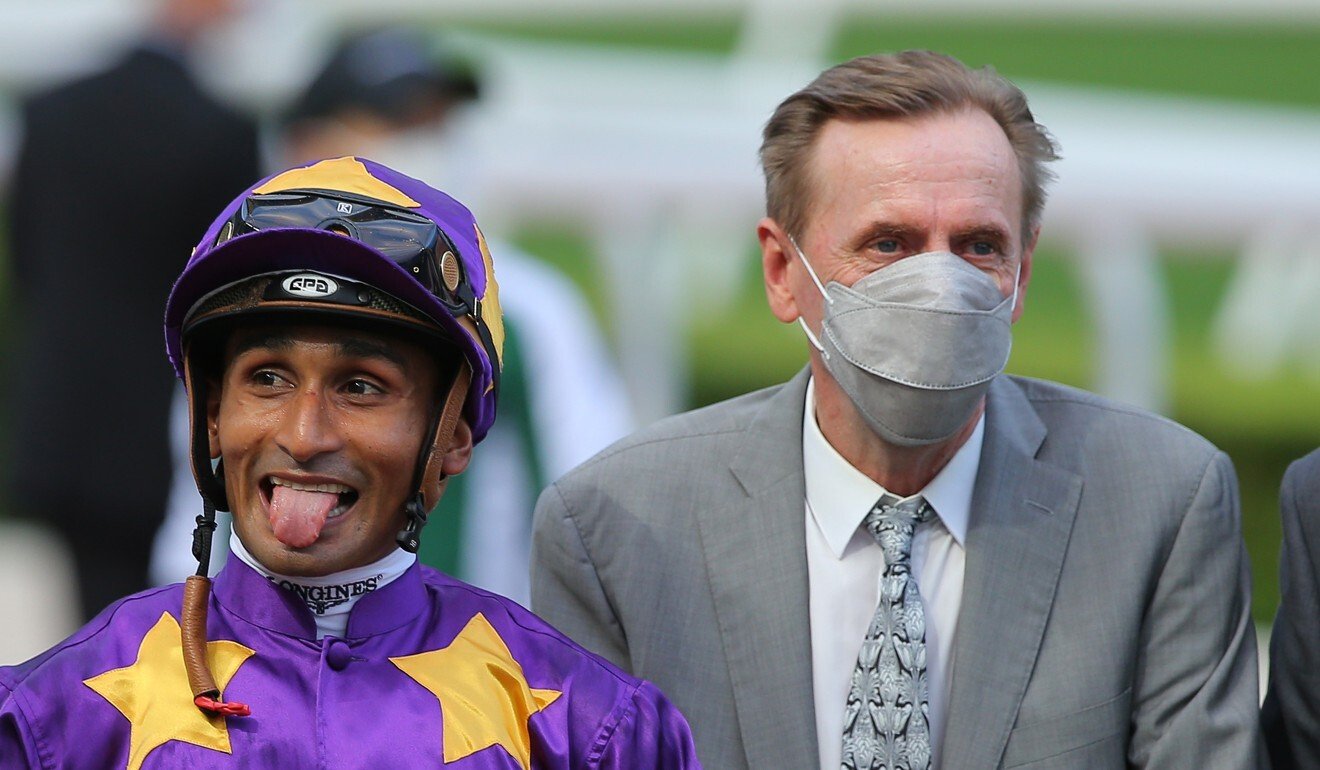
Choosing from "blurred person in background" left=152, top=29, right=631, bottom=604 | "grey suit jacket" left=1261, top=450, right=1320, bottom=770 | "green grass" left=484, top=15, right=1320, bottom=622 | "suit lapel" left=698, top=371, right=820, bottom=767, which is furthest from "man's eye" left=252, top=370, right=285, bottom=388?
"green grass" left=484, top=15, right=1320, bottom=622

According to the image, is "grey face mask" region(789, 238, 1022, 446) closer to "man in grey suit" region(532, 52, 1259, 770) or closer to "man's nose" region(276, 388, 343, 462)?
"man in grey suit" region(532, 52, 1259, 770)

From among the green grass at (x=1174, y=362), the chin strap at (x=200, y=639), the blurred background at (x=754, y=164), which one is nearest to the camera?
the chin strap at (x=200, y=639)

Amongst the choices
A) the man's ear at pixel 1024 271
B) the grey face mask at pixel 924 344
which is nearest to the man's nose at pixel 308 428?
the grey face mask at pixel 924 344

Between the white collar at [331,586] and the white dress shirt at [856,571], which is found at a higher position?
the white collar at [331,586]

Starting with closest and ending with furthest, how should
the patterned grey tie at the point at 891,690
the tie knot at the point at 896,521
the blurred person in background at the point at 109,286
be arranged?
the patterned grey tie at the point at 891,690, the tie knot at the point at 896,521, the blurred person in background at the point at 109,286

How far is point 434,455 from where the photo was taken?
283 cm

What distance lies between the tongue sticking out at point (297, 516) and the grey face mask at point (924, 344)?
40.4 inches

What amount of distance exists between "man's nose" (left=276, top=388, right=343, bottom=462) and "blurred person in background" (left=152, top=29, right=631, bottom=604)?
2.62 m

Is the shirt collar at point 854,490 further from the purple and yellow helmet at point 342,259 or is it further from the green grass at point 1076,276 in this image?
the green grass at point 1076,276

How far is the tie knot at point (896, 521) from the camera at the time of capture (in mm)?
3414

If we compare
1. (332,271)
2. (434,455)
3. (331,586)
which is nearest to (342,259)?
(332,271)

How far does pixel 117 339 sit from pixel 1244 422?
493cm

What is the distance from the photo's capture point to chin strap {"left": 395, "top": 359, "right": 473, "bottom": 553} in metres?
2.81

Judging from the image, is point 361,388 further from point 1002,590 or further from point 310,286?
point 1002,590
